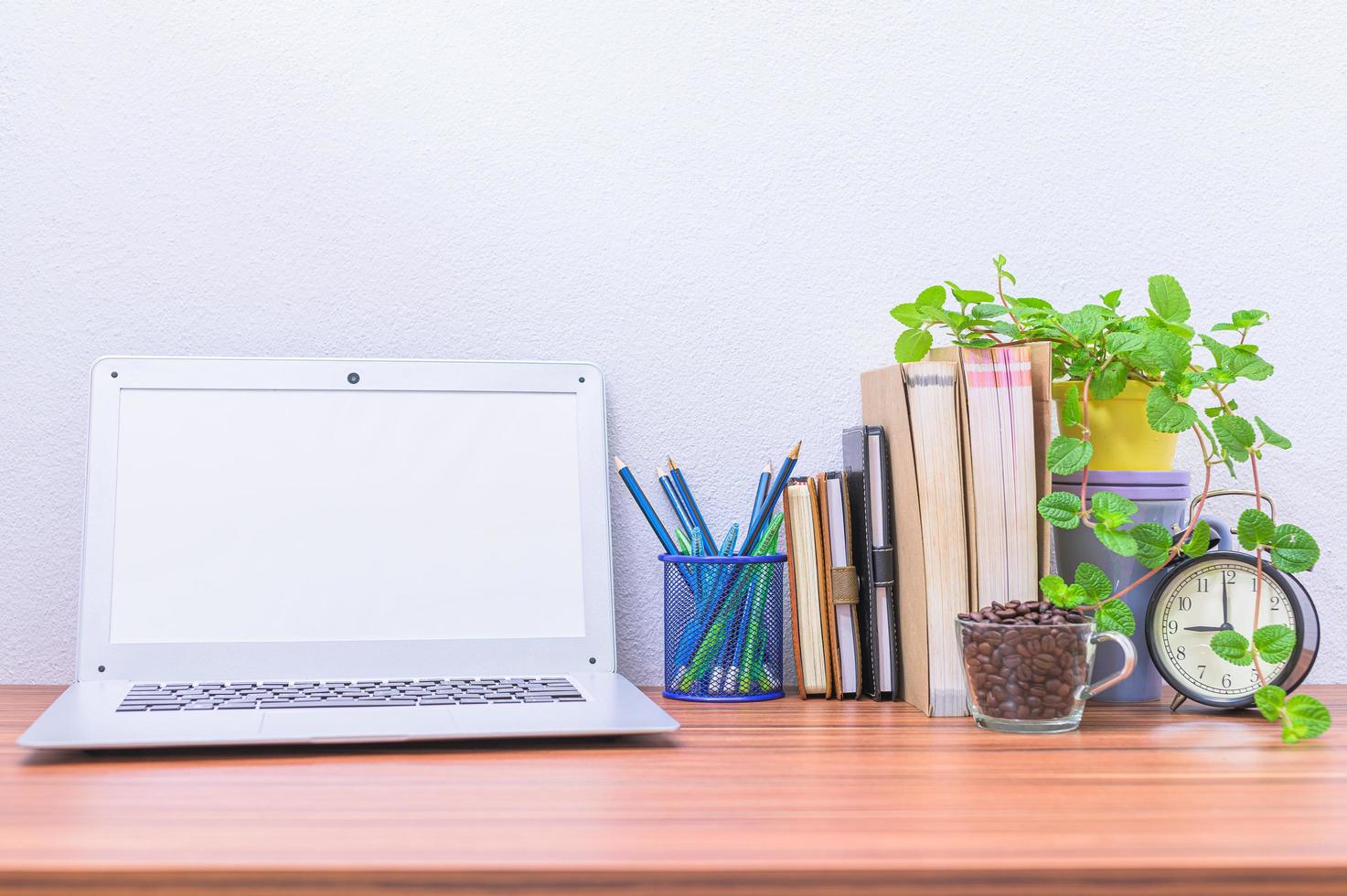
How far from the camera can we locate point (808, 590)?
3.17 feet

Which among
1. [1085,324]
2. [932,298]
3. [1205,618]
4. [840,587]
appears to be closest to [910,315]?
[932,298]

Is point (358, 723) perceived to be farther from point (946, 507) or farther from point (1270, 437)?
point (1270, 437)

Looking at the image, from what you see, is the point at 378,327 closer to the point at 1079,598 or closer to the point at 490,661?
the point at 490,661

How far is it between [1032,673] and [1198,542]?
21cm

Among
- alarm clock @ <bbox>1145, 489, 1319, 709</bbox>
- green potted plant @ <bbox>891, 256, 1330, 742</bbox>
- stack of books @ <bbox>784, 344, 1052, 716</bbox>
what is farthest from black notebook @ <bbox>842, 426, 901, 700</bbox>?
alarm clock @ <bbox>1145, 489, 1319, 709</bbox>

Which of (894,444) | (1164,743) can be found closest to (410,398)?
(894,444)

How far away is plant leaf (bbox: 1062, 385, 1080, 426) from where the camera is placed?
0.91 metres

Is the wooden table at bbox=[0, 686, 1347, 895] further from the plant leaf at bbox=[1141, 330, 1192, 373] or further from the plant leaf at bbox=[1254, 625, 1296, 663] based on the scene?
the plant leaf at bbox=[1141, 330, 1192, 373]

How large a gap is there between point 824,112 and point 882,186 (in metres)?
0.09

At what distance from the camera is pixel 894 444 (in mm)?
937

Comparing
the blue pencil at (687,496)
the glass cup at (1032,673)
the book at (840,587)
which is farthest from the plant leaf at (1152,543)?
the blue pencil at (687,496)

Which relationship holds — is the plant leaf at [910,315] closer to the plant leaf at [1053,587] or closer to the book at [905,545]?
the book at [905,545]

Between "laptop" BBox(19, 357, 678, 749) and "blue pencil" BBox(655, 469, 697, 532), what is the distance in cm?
5

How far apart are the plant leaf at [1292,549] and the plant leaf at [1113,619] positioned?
13 centimetres
